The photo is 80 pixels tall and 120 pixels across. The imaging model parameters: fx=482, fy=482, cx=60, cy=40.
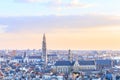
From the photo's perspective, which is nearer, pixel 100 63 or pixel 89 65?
pixel 89 65

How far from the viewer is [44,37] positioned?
337 ft

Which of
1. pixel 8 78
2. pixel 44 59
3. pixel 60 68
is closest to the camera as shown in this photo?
pixel 8 78

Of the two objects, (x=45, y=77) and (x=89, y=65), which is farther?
(x=89, y=65)

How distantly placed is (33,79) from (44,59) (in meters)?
48.7

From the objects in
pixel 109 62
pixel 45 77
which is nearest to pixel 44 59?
pixel 109 62

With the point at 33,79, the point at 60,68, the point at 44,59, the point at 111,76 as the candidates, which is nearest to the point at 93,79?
the point at 111,76

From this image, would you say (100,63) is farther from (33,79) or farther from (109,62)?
(33,79)

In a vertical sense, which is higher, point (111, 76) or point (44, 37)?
point (44, 37)

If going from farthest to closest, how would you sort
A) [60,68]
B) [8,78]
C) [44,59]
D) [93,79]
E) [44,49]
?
1. [44,59]
2. [44,49]
3. [60,68]
4. [8,78]
5. [93,79]

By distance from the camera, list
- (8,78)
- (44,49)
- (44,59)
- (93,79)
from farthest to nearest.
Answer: (44,59)
(44,49)
(8,78)
(93,79)

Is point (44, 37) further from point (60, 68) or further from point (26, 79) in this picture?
point (26, 79)

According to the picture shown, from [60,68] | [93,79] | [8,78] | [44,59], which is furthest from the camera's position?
[44,59]

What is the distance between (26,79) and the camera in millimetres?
60375

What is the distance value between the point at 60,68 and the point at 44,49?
47.4ft
